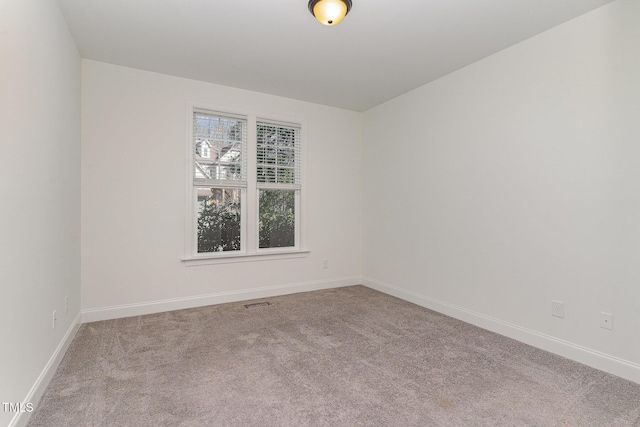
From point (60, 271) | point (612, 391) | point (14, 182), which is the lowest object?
point (612, 391)

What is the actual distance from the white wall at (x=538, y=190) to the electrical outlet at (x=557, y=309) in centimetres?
4

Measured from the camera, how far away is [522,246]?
286cm

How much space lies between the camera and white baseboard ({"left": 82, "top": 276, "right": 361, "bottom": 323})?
330 cm

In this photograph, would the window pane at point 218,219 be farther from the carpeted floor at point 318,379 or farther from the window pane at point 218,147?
the carpeted floor at point 318,379

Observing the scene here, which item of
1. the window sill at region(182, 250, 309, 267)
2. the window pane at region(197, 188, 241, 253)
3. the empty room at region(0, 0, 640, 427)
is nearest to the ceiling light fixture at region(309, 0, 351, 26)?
the empty room at region(0, 0, 640, 427)

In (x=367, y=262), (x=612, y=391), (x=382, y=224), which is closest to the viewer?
(x=612, y=391)

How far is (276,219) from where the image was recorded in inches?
174

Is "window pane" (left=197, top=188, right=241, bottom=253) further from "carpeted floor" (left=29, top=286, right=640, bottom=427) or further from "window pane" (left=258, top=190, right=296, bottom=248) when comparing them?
"carpeted floor" (left=29, top=286, right=640, bottom=427)

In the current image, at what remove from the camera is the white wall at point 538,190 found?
7.45 ft

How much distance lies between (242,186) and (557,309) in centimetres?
348

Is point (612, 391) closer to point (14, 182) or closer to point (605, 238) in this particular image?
point (605, 238)

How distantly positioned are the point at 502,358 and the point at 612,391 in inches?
24.9

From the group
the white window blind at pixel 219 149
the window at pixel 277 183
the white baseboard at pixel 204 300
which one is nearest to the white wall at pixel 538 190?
the white baseboard at pixel 204 300

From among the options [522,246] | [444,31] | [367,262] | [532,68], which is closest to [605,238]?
[522,246]
